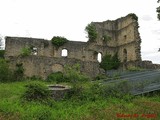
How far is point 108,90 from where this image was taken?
22672mm

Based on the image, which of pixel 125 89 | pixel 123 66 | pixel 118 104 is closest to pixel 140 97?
pixel 125 89

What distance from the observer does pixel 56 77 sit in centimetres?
3338

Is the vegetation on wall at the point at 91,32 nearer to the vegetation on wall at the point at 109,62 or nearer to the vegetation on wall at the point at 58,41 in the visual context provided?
the vegetation on wall at the point at 109,62

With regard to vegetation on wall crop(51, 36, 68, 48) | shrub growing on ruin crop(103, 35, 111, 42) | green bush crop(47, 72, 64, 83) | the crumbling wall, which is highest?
shrub growing on ruin crop(103, 35, 111, 42)

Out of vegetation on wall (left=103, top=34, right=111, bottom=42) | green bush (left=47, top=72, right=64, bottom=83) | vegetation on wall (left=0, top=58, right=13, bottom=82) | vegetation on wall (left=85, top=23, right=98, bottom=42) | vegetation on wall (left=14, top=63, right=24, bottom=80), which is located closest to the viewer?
vegetation on wall (left=0, top=58, right=13, bottom=82)

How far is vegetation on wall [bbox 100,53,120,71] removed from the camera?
42.8 metres

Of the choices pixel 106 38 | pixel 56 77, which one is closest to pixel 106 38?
pixel 106 38

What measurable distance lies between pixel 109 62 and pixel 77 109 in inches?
1007

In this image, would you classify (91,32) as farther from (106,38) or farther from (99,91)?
(99,91)

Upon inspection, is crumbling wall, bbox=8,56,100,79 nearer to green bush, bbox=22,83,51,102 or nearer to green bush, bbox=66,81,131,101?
green bush, bbox=66,81,131,101

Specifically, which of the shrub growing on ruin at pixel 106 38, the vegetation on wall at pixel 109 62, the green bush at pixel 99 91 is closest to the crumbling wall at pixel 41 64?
the vegetation on wall at pixel 109 62

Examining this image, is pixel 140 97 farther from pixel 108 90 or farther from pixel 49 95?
pixel 49 95

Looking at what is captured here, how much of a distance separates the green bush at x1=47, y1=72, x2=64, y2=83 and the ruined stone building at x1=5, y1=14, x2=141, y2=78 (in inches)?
23.9

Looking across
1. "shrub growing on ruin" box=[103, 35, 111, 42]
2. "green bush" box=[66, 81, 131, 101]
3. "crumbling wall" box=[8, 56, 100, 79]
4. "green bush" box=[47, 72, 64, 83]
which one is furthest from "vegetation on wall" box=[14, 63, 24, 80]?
"shrub growing on ruin" box=[103, 35, 111, 42]
